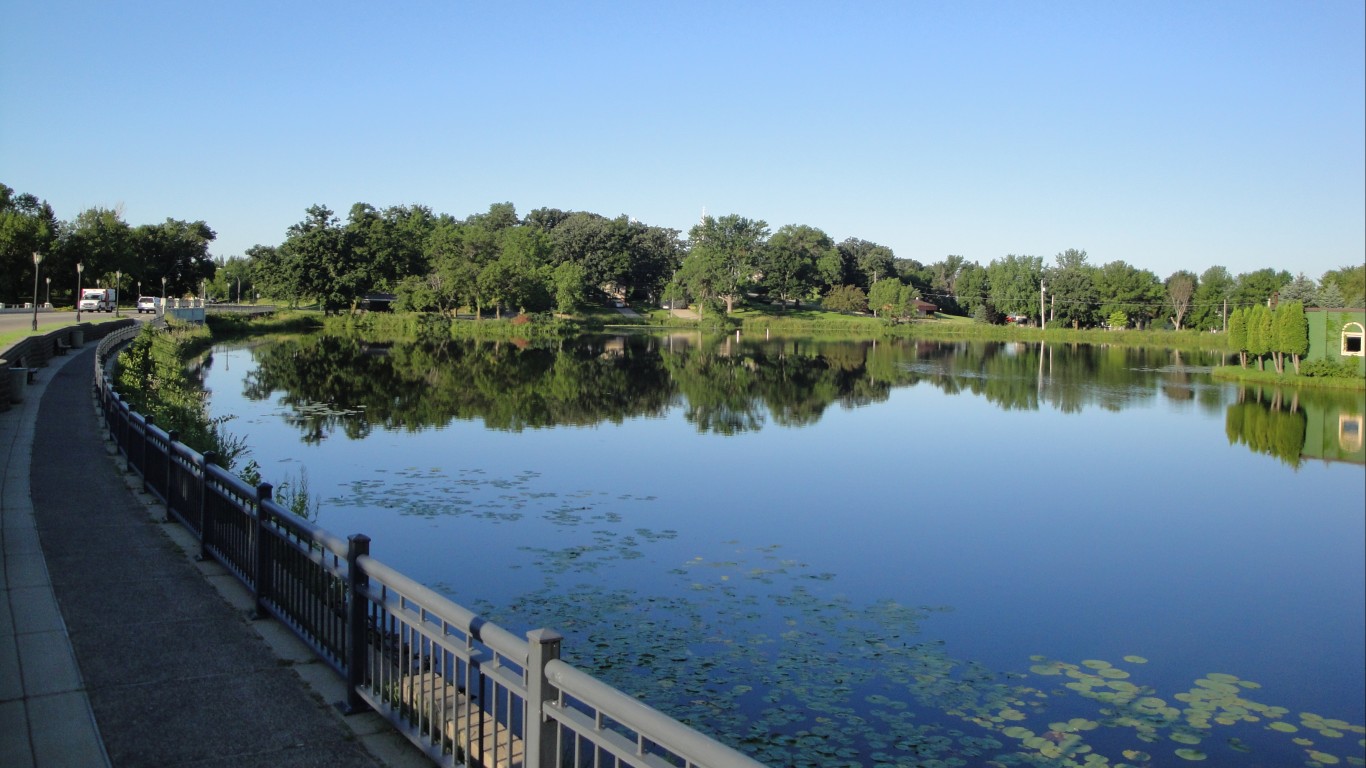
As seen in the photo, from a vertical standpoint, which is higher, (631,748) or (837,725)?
(631,748)

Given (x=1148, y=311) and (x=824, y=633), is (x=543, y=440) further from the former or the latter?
(x=1148, y=311)

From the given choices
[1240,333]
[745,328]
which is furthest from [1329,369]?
[745,328]

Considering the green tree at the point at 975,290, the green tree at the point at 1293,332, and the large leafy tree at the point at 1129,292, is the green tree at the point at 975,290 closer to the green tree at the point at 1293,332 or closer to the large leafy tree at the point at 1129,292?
the large leafy tree at the point at 1129,292

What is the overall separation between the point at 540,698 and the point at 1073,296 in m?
119

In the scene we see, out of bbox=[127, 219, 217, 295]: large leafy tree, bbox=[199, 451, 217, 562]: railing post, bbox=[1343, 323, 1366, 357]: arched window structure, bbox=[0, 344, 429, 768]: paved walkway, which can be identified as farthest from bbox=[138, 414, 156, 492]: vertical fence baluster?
bbox=[127, 219, 217, 295]: large leafy tree

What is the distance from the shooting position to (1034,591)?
43.7 ft

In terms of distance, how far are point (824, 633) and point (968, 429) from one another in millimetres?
20256

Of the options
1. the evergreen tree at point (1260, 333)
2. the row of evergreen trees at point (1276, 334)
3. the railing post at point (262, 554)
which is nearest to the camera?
the railing post at point (262, 554)

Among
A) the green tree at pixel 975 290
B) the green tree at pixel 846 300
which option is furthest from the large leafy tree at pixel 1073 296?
the green tree at pixel 846 300

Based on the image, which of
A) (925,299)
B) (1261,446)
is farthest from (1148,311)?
(1261,446)

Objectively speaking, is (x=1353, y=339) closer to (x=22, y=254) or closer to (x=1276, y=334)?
(x=1276, y=334)

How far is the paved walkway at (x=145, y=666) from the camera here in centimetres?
546

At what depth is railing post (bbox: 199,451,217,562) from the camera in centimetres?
902

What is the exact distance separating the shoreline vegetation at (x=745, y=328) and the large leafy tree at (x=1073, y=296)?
11.5 meters
